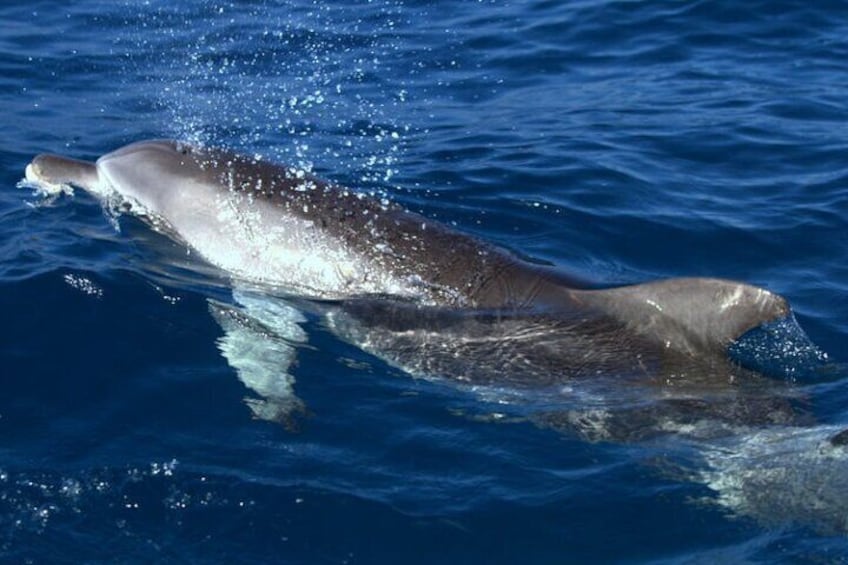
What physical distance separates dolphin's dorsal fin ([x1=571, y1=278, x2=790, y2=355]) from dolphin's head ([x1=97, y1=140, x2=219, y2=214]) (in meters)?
4.12

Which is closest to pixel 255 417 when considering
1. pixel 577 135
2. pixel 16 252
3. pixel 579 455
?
pixel 579 455

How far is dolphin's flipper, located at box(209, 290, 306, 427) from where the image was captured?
979 centimetres

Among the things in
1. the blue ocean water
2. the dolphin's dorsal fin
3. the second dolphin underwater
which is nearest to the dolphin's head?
the second dolphin underwater

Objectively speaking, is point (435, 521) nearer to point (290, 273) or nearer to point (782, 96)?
point (290, 273)

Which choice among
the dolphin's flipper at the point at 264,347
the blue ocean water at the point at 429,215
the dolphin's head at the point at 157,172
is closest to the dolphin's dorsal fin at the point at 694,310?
A: the blue ocean water at the point at 429,215

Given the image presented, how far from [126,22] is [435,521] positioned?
586 inches

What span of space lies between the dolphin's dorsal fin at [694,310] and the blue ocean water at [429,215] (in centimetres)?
82

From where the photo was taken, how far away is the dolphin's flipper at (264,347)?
385 inches

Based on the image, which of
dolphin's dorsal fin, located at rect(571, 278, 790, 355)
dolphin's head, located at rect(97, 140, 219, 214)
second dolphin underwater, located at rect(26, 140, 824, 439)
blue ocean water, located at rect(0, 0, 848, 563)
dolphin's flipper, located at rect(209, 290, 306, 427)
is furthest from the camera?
dolphin's head, located at rect(97, 140, 219, 214)

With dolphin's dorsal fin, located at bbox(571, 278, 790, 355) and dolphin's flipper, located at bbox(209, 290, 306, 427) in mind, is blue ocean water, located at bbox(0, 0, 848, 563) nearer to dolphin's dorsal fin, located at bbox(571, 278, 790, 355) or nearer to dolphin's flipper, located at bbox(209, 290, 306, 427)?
dolphin's flipper, located at bbox(209, 290, 306, 427)

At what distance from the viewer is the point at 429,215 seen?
1341 centimetres

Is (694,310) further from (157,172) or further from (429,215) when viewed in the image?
(157,172)

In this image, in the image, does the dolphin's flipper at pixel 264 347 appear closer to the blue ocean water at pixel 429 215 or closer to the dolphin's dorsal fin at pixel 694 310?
the blue ocean water at pixel 429 215

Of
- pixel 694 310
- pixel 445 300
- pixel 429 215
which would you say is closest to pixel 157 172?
pixel 429 215
